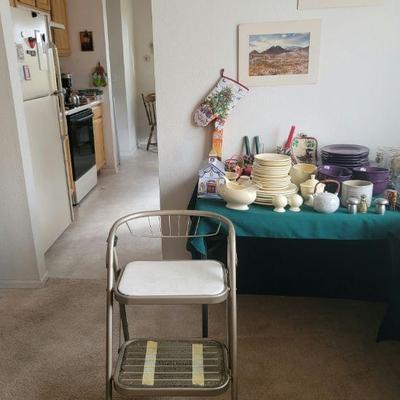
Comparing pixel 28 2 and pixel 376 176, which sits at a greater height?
pixel 28 2

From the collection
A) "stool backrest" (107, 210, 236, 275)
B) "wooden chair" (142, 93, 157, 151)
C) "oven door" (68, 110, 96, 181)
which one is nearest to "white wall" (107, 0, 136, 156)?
"wooden chair" (142, 93, 157, 151)

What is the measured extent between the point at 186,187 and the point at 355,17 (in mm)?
1231

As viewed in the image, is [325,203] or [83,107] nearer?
[325,203]

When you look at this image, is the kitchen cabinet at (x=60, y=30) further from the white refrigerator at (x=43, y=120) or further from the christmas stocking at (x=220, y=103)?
the christmas stocking at (x=220, y=103)

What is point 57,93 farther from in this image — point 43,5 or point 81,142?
point 43,5

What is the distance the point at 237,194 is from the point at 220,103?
593 millimetres

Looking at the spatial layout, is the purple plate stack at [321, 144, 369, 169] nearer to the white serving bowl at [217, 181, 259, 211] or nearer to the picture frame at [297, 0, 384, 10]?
the white serving bowl at [217, 181, 259, 211]

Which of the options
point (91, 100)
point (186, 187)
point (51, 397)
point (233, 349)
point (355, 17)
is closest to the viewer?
point (233, 349)

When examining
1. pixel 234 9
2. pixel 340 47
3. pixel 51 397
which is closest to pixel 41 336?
pixel 51 397

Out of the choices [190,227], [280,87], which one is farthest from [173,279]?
[280,87]

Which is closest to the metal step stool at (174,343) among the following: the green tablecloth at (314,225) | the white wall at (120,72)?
the green tablecloth at (314,225)

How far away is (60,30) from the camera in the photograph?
449 cm

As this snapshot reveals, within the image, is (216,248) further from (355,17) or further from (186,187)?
(355,17)

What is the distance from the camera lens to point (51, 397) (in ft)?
5.49
